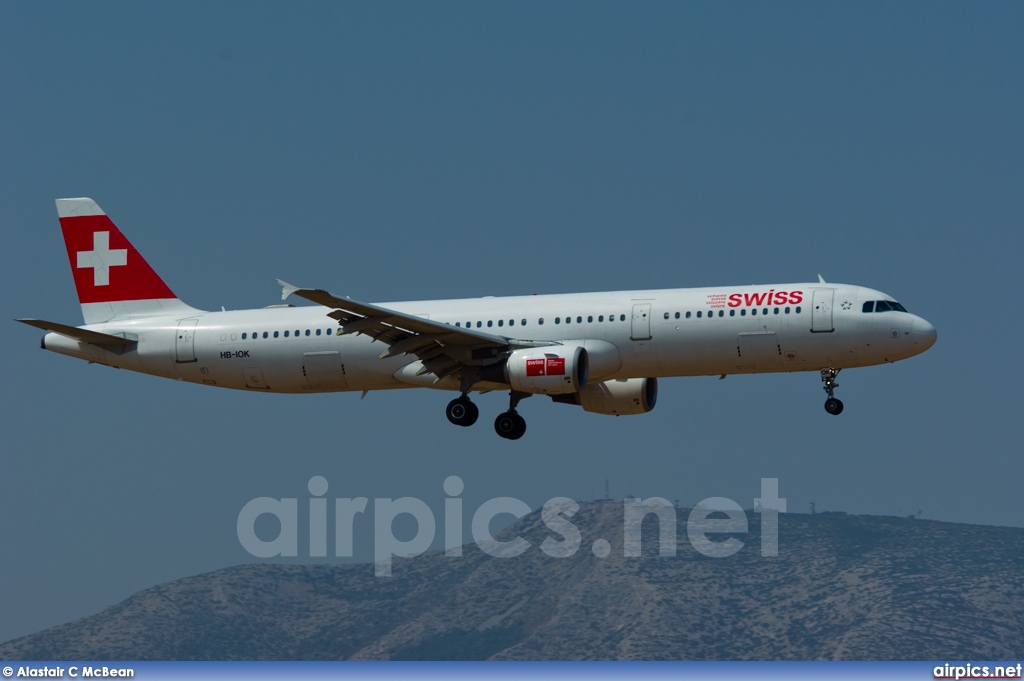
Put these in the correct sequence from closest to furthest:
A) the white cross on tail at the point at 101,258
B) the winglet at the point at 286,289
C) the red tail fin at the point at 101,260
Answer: the winglet at the point at 286,289
the red tail fin at the point at 101,260
the white cross on tail at the point at 101,258

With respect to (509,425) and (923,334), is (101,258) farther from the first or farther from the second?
(923,334)

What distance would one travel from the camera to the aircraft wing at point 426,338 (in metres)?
52.9

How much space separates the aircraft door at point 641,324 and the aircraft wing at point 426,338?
3.18 metres

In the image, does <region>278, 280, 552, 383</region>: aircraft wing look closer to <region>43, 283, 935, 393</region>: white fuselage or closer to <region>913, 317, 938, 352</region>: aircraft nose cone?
<region>43, 283, 935, 393</region>: white fuselage

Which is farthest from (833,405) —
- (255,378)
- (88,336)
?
(88,336)

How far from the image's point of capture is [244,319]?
2330 inches

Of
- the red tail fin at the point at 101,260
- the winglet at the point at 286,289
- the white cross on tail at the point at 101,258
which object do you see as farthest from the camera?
the white cross on tail at the point at 101,258

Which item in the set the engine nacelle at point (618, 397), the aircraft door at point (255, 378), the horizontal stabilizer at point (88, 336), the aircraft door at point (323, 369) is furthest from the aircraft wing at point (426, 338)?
the horizontal stabilizer at point (88, 336)

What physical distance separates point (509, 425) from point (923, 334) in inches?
593

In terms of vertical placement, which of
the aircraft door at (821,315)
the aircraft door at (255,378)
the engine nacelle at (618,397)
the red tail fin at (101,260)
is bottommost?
the engine nacelle at (618,397)

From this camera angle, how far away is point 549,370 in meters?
53.0

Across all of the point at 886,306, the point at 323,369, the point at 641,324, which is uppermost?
the point at 886,306

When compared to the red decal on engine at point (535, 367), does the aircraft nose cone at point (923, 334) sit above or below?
above

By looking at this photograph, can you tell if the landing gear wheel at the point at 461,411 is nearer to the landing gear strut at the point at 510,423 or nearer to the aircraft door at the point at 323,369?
the landing gear strut at the point at 510,423
